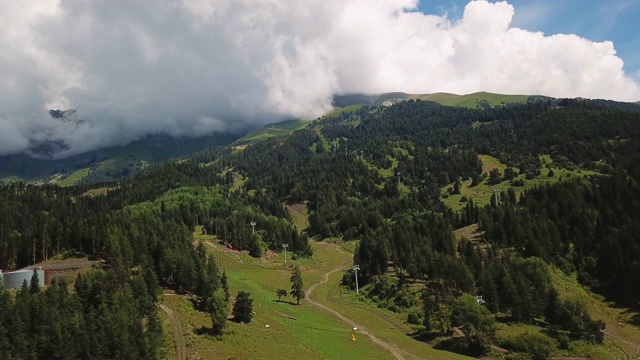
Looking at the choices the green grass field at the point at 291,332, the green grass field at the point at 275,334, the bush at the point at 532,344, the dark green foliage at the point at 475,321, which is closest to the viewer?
the green grass field at the point at 275,334

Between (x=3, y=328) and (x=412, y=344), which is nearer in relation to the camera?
(x=3, y=328)

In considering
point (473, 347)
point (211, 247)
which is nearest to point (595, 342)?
point (473, 347)

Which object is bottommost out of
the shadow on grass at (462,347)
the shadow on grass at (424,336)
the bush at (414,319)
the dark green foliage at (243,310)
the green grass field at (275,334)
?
the shadow on grass at (462,347)

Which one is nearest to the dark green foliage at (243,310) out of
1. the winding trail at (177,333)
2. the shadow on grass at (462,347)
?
the winding trail at (177,333)

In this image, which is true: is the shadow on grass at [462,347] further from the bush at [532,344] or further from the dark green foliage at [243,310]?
the dark green foliage at [243,310]

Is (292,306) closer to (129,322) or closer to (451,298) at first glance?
(451,298)

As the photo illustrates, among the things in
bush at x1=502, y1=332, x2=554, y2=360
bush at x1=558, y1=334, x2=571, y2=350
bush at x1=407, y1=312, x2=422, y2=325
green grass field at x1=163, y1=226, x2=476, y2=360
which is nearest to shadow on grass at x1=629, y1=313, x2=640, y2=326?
bush at x1=558, y1=334, x2=571, y2=350
